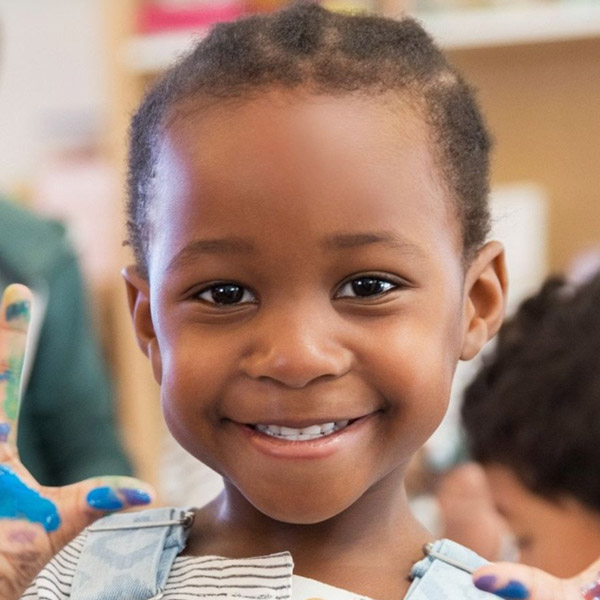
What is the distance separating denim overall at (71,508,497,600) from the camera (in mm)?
719

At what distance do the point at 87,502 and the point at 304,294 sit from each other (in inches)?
9.5

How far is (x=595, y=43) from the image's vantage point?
2.11m

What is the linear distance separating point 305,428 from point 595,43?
1.66 meters

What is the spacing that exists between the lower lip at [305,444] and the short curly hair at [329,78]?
17 cm

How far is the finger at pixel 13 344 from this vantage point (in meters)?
0.79

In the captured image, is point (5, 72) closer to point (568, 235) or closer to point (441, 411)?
point (568, 235)

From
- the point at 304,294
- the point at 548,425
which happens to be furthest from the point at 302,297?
the point at 548,425

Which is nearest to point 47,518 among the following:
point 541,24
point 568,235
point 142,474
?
point 142,474

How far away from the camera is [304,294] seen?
669 millimetres

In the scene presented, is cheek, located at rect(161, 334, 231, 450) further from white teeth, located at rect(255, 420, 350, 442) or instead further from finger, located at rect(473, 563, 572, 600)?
finger, located at rect(473, 563, 572, 600)

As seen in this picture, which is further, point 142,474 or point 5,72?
point 5,72

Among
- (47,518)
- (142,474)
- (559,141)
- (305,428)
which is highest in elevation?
(559,141)

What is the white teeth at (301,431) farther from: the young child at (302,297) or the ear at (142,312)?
the ear at (142,312)

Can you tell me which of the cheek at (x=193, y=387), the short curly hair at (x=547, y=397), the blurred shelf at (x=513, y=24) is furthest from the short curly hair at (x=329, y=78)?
the blurred shelf at (x=513, y=24)
